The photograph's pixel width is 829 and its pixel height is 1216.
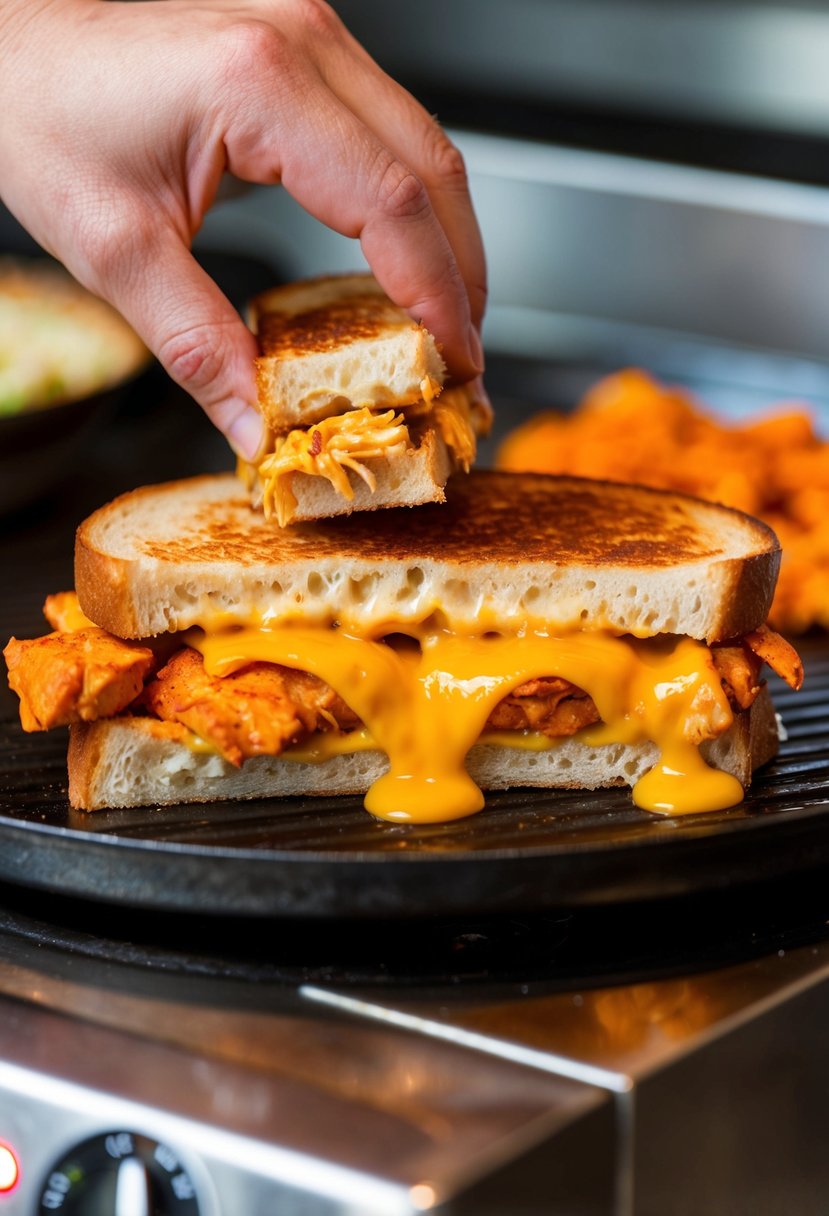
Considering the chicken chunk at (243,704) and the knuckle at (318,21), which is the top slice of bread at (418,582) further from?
the knuckle at (318,21)

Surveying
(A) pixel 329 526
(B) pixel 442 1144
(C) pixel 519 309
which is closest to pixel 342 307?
(A) pixel 329 526

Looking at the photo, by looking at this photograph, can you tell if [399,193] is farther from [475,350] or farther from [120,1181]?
[120,1181]

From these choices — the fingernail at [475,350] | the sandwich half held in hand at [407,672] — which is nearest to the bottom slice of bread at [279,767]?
the sandwich half held in hand at [407,672]

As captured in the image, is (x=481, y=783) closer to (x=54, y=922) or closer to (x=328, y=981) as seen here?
(x=328, y=981)

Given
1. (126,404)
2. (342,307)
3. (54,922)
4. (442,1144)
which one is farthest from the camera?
(126,404)

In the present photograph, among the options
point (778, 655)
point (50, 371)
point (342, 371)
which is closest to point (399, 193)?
point (342, 371)

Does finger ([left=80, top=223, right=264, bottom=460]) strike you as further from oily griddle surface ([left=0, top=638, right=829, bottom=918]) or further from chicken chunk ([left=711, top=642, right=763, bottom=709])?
chicken chunk ([left=711, top=642, right=763, bottom=709])
